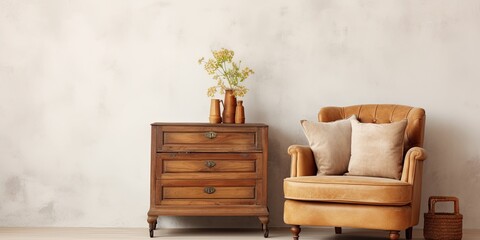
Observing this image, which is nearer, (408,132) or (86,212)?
(408,132)

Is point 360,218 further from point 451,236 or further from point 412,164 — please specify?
point 451,236

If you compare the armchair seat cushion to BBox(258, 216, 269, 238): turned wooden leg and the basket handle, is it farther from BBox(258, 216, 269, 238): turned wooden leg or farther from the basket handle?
the basket handle

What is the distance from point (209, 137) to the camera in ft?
16.6

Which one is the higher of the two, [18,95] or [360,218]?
[18,95]

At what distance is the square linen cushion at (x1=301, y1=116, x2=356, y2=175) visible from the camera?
4.95 metres

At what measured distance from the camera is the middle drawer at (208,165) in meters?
5.04

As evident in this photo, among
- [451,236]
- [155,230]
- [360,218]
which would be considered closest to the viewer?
[360,218]

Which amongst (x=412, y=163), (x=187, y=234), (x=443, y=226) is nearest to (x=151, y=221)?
(x=187, y=234)

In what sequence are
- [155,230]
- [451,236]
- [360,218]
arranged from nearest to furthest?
[360,218] < [451,236] < [155,230]

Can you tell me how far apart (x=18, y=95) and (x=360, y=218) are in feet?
8.85

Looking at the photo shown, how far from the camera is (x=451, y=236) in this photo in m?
4.97

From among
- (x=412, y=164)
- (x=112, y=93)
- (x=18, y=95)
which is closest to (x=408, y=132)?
(x=412, y=164)

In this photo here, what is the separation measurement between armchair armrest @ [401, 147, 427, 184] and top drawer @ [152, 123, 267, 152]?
0.99 metres

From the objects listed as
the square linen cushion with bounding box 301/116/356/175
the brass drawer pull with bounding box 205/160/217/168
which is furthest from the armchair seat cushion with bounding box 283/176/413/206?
the brass drawer pull with bounding box 205/160/217/168
